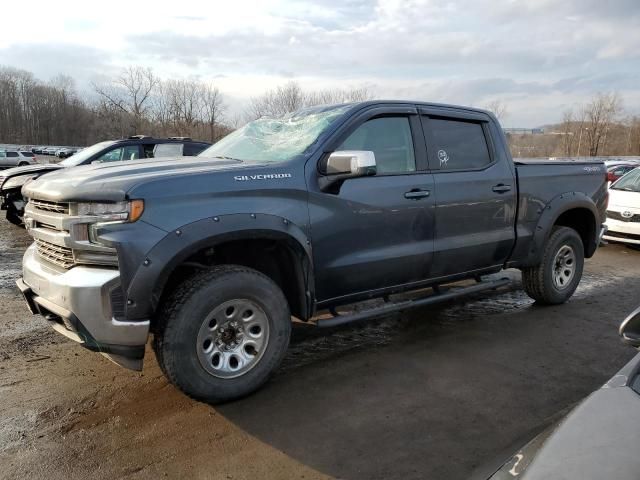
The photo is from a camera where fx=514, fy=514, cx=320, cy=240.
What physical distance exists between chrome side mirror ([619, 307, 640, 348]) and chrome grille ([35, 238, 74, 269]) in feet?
9.68

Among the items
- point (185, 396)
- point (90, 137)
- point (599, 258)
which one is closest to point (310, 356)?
point (185, 396)

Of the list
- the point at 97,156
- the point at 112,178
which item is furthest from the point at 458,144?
the point at 97,156

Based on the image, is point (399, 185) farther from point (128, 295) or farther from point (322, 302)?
point (128, 295)

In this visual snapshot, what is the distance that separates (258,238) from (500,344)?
252 centimetres

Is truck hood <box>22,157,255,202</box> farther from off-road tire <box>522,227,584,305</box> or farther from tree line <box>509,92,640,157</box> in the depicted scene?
tree line <box>509,92,640,157</box>

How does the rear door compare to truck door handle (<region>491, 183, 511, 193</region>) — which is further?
truck door handle (<region>491, 183, 511, 193</region>)

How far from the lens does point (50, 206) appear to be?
3.36m

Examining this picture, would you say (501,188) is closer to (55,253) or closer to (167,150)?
(55,253)

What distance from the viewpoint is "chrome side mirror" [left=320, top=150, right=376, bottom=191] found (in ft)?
11.6

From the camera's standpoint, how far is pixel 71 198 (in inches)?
122

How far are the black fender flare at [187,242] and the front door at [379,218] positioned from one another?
27cm

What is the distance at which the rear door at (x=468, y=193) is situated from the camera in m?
4.43

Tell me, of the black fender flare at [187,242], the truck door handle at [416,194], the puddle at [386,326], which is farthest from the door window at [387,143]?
the puddle at [386,326]

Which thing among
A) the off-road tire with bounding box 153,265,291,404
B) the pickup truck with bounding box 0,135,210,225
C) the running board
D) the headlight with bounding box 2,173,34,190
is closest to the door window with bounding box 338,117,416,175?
the running board
